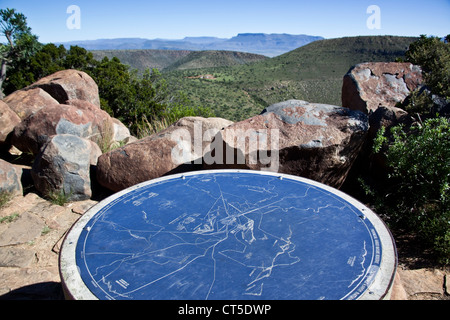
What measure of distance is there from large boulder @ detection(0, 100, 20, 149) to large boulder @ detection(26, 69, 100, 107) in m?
1.60

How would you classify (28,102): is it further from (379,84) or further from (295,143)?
(379,84)

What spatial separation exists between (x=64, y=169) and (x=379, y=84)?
713cm

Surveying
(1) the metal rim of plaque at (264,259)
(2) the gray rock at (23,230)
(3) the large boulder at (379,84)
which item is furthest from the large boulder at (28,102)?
(3) the large boulder at (379,84)

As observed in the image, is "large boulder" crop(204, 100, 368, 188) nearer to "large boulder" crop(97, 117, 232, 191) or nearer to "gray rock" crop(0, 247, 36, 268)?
"large boulder" crop(97, 117, 232, 191)

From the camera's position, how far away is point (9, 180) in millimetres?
5547

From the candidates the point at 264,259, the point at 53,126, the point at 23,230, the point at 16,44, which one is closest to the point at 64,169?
the point at 23,230

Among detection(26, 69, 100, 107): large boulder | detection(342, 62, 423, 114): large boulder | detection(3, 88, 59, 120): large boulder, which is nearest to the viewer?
detection(3, 88, 59, 120): large boulder

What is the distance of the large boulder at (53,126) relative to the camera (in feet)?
21.2

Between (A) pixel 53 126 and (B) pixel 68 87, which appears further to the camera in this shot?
(B) pixel 68 87

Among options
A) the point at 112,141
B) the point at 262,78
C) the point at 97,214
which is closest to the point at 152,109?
the point at 112,141

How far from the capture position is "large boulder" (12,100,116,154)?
6457mm

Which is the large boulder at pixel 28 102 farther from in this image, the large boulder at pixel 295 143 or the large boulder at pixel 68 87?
the large boulder at pixel 295 143

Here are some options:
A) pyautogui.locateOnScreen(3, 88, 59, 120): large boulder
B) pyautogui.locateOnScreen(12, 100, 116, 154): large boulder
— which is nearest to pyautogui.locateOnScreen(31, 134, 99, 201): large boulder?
pyautogui.locateOnScreen(12, 100, 116, 154): large boulder

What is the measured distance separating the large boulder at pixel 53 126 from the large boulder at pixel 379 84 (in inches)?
235
